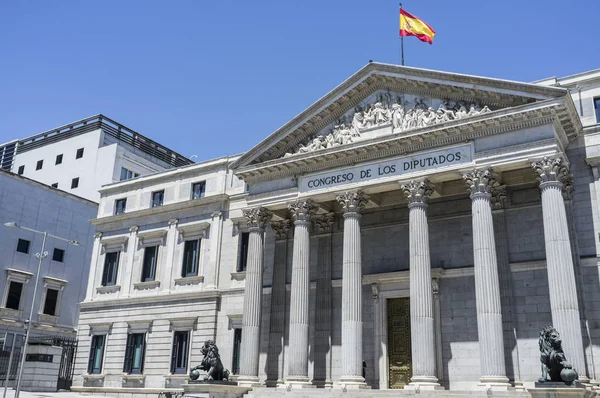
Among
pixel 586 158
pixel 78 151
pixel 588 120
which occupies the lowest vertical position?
pixel 586 158

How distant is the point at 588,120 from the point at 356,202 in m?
11.5

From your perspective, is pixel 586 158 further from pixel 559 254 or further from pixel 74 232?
pixel 74 232

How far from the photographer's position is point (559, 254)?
81.7 feet

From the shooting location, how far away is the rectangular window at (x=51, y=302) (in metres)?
51.0

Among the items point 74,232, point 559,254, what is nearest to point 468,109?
point 559,254

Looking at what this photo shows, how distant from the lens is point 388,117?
3088 centimetres

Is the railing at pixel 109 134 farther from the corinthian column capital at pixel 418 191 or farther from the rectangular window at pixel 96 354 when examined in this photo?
the corinthian column capital at pixel 418 191

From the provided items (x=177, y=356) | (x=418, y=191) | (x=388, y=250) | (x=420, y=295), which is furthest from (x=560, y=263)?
(x=177, y=356)

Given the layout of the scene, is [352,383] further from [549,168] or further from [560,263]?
[549,168]

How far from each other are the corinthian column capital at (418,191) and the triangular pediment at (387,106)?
2.62m

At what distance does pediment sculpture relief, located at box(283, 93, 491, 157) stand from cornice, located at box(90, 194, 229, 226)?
7802 millimetres

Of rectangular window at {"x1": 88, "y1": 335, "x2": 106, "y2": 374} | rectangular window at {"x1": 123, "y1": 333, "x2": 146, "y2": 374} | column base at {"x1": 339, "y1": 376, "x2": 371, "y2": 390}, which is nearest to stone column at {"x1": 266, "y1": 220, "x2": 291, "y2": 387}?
column base at {"x1": 339, "y1": 376, "x2": 371, "y2": 390}

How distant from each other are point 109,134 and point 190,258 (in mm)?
28081

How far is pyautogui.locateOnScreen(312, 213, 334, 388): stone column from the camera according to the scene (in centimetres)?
3288
